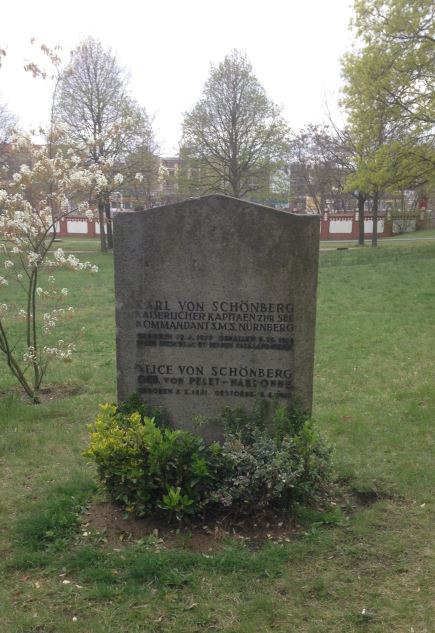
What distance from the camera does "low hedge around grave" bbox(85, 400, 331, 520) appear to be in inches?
150

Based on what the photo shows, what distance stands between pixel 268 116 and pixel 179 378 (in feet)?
109

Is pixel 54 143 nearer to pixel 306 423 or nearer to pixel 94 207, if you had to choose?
pixel 94 207

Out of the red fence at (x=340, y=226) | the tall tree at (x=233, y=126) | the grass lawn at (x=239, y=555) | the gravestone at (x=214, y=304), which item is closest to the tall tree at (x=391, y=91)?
the tall tree at (x=233, y=126)

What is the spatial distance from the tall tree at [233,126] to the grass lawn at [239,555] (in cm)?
3002

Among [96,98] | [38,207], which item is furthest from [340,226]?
[38,207]

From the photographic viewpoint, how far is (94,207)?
6836 mm

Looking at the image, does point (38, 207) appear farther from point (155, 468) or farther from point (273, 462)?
point (273, 462)

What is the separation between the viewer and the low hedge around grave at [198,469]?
380 cm

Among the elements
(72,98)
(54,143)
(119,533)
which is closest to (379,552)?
(119,533)

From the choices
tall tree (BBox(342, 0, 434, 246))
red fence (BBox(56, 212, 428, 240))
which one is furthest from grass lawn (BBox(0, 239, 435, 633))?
red fence (BBox(56, 212, 428, 240))

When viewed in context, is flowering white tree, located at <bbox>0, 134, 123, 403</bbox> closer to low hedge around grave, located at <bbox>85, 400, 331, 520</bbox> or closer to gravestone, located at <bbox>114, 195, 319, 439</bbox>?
gravestone, located at <bbox>114, 195, 319, 439</bbox>

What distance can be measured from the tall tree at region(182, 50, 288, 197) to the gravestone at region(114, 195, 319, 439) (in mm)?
31830

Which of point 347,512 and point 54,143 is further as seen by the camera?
point 54,143

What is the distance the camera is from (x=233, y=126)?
114 ft
